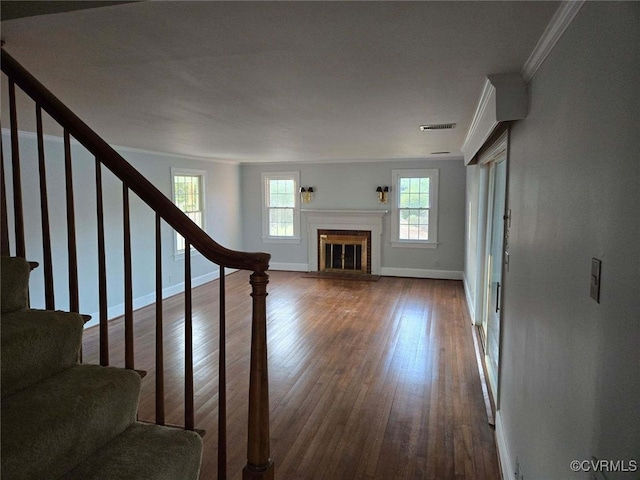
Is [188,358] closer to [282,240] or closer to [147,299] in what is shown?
[147,299]

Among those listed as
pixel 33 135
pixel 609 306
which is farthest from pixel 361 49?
pixel 33 135

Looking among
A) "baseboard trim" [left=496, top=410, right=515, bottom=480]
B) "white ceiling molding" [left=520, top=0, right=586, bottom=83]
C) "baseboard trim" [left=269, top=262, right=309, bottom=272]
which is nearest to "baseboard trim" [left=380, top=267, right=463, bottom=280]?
"baseboard trim" [left=269, top=262, right=309, bottom=272]

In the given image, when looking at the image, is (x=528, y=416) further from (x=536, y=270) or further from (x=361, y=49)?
(x=361, y=49)

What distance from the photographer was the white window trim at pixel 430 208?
8.12 meters

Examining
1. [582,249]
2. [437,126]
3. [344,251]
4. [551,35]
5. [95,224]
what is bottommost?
[344,251]

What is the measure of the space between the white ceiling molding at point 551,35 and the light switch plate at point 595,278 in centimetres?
81

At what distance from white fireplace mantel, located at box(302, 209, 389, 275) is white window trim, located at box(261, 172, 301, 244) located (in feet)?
0.92

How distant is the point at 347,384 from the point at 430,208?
514 centimetres

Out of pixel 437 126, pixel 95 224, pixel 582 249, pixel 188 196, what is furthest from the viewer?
pixel 188 196

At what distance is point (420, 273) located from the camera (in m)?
8.41

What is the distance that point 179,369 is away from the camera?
4.18 metres

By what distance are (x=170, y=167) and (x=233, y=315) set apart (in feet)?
9.13

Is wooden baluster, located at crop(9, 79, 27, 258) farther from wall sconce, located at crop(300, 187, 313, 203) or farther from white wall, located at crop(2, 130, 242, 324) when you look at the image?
wall sconce, located at crop(300, 187, 313, 203)

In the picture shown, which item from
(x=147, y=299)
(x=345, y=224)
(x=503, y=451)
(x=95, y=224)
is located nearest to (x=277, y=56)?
(x=503, y=451)
